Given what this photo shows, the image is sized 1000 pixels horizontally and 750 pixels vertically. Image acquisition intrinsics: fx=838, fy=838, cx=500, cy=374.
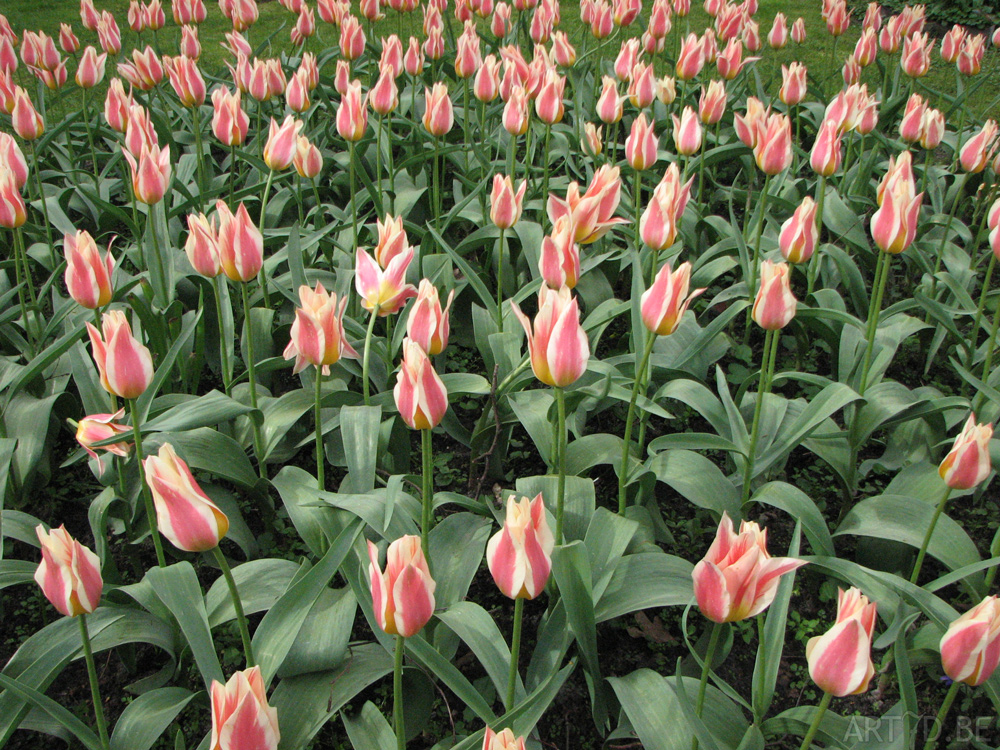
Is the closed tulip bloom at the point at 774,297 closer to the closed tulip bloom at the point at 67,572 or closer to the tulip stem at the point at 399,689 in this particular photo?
the tulip stem at the point at 399,689

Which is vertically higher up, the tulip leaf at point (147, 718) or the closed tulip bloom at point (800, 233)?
the closed tulip bloom at point (800, 233)

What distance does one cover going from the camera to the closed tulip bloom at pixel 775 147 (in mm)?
2436

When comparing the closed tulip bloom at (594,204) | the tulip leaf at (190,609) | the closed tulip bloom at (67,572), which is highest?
the closed tulip bloom at (594,204)

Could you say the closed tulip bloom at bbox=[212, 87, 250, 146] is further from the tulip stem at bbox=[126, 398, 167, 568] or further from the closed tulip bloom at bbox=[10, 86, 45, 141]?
the tulip stem at bbox=[126, 398, 167, 568]

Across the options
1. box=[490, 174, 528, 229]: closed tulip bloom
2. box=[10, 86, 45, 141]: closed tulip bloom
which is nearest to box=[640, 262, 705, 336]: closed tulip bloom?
box=[490, 174, 528, 229]: closed tulip bloom

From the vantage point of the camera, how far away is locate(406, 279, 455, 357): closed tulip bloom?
1.63 meters

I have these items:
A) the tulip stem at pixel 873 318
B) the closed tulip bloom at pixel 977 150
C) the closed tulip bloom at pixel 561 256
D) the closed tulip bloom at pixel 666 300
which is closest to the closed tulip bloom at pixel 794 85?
the closed tulip bloom at pixel 977 150

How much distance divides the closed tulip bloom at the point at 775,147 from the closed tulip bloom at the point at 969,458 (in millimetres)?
1179

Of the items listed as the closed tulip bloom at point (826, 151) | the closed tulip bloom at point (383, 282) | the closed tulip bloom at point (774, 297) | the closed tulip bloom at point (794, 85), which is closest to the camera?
the closed tulip bloom at point (774, 297)

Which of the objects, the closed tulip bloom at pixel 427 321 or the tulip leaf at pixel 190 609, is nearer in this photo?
the tulip leaf at pixel 190 609

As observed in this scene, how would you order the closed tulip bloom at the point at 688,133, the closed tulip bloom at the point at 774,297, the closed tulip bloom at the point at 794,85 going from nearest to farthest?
the closed tulip bloom at the point at 774,297 < the closed tulip bloom at the point at 688,133 < the closed tulip bloom at the point at 794,85

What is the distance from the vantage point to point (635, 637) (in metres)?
2.09

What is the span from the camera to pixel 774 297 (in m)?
1.75

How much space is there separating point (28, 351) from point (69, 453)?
0.36 meters
